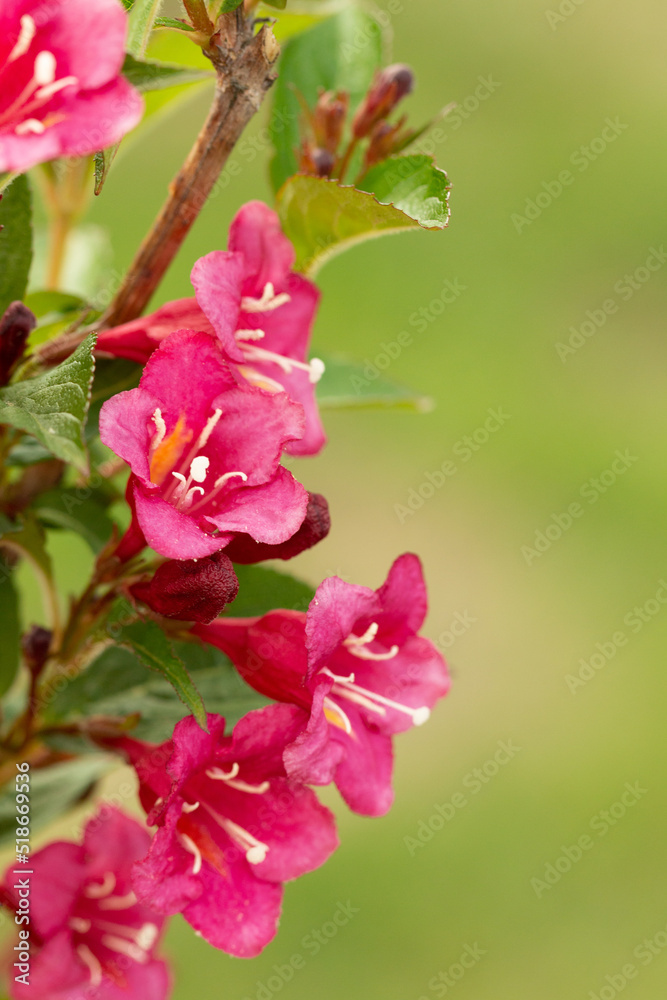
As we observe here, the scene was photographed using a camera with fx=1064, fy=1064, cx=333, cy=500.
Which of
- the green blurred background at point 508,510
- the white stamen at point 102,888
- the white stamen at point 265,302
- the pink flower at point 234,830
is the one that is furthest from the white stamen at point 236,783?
the green blurred background at point 508,510

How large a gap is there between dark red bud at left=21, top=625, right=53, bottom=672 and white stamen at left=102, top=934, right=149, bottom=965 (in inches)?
9.2

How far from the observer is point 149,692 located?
0.91 meters

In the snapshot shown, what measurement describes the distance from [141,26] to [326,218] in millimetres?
238

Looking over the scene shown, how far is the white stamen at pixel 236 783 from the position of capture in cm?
71

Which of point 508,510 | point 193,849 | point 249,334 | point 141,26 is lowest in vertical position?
point 508,510

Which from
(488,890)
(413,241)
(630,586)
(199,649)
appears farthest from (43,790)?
(413,241)

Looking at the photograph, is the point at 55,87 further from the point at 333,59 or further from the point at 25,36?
the point at 333,59

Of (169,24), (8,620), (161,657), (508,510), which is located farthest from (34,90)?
(508,510)

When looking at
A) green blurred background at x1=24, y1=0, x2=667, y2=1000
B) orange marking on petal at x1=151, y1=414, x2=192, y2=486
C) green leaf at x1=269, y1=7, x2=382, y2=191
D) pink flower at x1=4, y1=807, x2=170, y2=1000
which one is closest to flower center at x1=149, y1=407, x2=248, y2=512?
orange marking on petal at x1=151, y1=414, x2=192, y2=486

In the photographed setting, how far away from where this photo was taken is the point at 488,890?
272 centimetres

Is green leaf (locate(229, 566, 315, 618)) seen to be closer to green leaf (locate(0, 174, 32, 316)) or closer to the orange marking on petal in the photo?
the orange marking on petal

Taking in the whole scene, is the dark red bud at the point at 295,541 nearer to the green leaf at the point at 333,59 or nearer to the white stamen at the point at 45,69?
the white stamen at the point at 45,69

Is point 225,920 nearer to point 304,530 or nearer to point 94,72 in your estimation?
point 304,530

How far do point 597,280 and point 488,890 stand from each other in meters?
2.03
